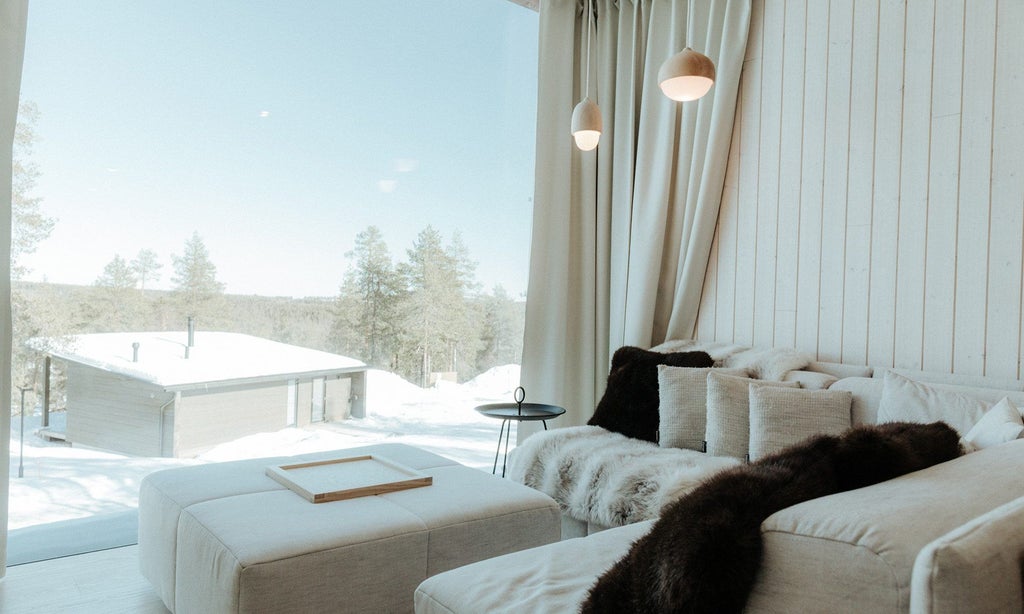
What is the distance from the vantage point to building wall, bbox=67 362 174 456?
3070 mm

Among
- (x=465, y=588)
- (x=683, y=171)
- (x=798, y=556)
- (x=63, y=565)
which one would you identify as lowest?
(x=63, y=565)

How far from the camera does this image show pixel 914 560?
798mm

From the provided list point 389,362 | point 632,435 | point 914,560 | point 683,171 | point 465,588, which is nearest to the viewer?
point 914,560

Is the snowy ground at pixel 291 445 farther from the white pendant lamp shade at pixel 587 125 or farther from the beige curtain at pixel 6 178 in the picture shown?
the white pendant lamp shade at pixel 587 125

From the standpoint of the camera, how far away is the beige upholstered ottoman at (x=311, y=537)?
5.69 ft

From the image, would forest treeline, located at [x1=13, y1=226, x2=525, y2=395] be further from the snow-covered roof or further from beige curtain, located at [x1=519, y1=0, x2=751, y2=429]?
beige curtain, located at [x1=519, y1=0, x2=751, y2=429]

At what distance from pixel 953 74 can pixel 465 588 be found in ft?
9.05

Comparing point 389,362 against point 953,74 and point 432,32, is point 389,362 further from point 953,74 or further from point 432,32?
point 953,74

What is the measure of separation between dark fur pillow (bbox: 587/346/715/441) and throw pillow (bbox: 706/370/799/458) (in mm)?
334

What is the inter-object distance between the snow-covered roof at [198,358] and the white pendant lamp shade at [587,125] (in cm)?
180

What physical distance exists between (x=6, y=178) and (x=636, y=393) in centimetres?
264

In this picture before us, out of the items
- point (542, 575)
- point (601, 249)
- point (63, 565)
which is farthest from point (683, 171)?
point (63, 565)

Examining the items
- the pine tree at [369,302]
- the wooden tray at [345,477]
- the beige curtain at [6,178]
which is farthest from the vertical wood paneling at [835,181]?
the beige curtain at [6,178]

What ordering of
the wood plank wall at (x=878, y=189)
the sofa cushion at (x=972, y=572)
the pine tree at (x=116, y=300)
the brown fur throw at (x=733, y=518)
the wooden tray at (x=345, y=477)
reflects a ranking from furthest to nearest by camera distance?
the pine tree at (x=116, y=300) < the wood plank wall at (x=878, y=189) < the wooden tray at (x=345, y=477) < the brown fur throw at (x=733, y=518) < the sofa cushion at (x=972, y=572)
